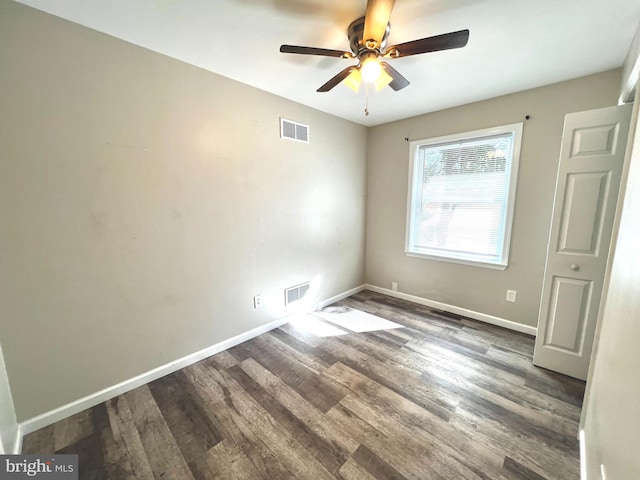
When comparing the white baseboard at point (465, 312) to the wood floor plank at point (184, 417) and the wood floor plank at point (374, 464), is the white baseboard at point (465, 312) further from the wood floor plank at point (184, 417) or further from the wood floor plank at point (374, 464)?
the wood floor plank at point (184, 417)

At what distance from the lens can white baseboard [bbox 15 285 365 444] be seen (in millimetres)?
1502

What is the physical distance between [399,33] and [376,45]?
13.2 inches

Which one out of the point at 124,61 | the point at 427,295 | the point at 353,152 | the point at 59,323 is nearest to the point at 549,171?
the point at 427,295

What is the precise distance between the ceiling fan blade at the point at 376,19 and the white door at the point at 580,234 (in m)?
1.61

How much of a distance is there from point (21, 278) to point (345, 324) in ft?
8.50

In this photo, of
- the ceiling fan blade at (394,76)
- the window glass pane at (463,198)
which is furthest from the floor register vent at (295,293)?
the ceiling fan blade at (394,76)

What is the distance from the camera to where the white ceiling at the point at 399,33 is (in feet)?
4.47

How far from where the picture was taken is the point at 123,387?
1798 mm

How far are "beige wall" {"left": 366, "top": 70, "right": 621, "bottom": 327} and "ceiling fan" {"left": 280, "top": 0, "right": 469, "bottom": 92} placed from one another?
5.12 ft

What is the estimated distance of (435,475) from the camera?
125 centimetres

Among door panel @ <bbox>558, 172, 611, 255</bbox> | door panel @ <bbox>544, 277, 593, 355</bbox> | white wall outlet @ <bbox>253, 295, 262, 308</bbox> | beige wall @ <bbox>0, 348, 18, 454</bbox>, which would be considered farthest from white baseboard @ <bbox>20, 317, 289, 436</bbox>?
door panel @ <bbox>558, 172, 611, 255</bbox>

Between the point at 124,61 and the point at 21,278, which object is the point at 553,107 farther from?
the point at 21,278

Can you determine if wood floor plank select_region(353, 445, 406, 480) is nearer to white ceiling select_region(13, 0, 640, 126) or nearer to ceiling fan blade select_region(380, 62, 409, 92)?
ceiling fan blade select_region(380, 62, 409, 92)

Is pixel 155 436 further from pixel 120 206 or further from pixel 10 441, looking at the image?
pixel 120 206
